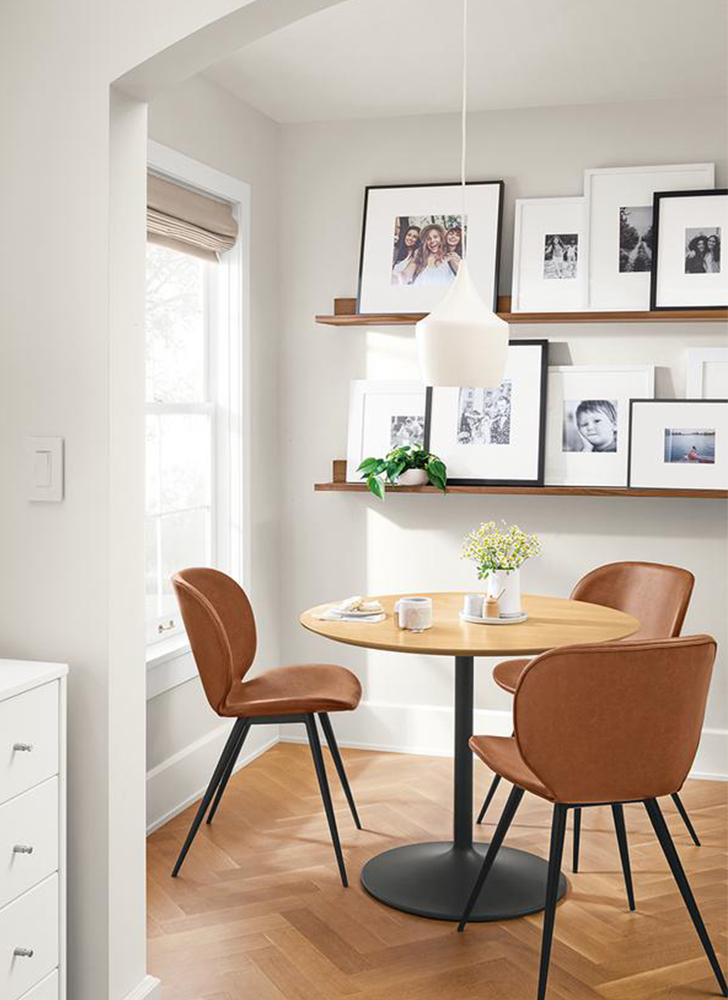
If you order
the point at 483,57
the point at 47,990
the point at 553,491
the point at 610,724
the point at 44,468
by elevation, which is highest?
the point at 483,57

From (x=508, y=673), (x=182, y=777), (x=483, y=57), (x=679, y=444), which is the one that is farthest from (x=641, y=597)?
(x=483, y=57)

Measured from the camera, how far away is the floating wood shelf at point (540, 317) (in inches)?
169

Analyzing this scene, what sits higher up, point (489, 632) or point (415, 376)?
point (415, 376)

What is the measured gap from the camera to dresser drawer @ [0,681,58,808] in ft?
7.06

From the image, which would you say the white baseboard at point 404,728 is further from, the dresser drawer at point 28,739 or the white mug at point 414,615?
the dresser drawer at point 28,739

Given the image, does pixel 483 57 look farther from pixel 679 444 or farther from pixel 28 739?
pixel 28 739

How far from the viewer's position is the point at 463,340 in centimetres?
313

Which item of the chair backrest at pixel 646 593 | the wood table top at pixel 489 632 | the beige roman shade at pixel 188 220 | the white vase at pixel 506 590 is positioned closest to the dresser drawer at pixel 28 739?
the wood table top at pixel 489 632

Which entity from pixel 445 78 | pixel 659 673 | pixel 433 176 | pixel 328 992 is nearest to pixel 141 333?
pixel 659 673

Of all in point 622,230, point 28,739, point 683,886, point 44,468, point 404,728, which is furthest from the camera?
point 404,728

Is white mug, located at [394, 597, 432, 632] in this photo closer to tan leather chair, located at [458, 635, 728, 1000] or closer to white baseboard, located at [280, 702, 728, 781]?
tan leather chair, located at [458, 635, 728, 1000]

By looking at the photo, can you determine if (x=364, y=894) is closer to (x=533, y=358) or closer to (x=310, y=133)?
(x=533, y=358)

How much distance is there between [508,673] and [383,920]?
113 centimetres

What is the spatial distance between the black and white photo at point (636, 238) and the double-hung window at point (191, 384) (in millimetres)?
1525
